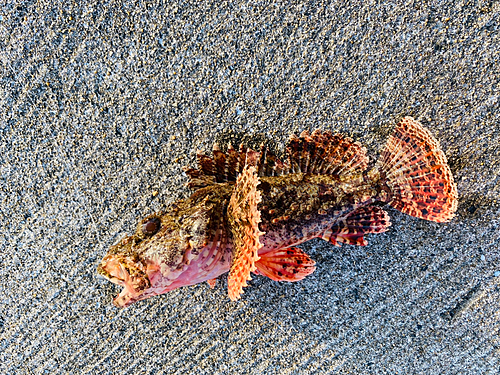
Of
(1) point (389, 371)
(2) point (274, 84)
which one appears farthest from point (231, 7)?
(1) point (389, 371)

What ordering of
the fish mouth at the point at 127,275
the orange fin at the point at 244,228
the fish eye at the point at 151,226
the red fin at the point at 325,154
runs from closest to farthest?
1. the orange fin at the point at 244,228
2. the fish mouth at the point at 127,275
3. the fish eye at the point at 151,226
4. the red fin at the point at 325,154

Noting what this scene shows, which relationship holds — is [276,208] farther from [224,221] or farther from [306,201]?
[224,221]

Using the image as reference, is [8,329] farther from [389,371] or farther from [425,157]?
[425,157]

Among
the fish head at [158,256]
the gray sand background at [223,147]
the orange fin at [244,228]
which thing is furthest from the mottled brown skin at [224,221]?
the gray sand background at [223,147]

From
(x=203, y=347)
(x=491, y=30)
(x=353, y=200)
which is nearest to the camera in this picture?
(x=353, y=200)

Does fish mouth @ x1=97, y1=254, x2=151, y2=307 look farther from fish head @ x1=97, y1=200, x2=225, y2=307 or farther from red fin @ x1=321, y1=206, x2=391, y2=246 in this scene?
red fin @ x1=321, y1=206, x2=391, y2=246

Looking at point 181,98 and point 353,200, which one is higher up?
point 181,98

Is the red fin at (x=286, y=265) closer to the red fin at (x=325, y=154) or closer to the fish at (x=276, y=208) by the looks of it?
the fish at (x=276, y=208)
